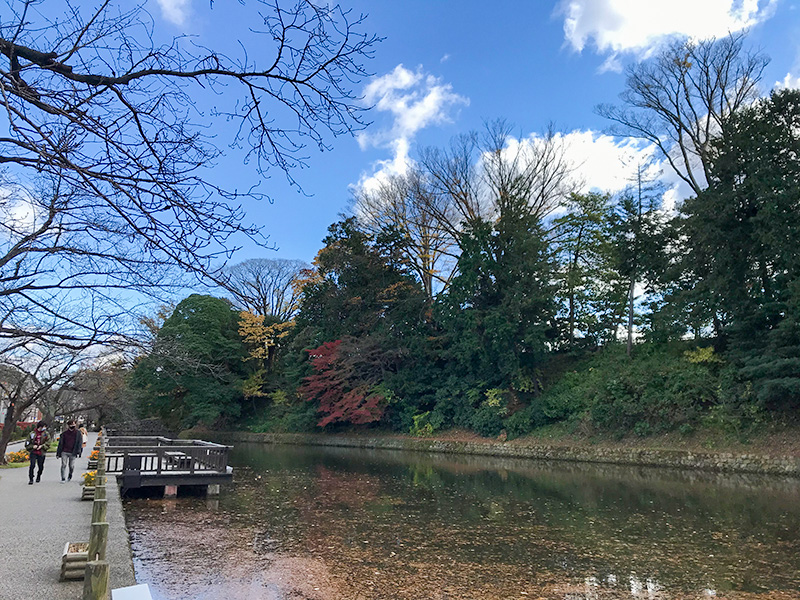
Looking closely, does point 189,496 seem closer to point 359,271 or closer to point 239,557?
point 239,557

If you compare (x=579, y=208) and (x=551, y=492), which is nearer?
(x=551, y=492)

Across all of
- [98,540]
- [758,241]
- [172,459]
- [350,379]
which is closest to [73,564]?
[98,540]

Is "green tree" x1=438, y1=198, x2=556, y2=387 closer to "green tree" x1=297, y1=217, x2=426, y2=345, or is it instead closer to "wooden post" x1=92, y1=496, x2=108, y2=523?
"green tree" x1=297, y1=217, x2=426, y2=345

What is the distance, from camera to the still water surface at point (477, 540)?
5.83 m

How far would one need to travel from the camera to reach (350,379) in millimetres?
29375

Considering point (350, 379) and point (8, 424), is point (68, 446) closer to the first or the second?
point (8, 424)

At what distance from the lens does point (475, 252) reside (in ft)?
85.2

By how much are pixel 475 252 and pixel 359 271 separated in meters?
6.64

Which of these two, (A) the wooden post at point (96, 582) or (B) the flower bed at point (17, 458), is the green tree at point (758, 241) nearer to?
(A) the wooden post at point (96, 582)

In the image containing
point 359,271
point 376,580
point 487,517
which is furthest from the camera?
point 359,271

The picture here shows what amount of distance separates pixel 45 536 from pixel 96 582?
4827 mm

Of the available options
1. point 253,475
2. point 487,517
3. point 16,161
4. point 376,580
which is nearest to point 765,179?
point 487,517

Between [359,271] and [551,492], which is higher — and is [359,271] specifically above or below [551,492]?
above

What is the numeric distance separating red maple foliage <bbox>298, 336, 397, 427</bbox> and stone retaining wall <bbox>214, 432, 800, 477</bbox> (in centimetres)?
143
